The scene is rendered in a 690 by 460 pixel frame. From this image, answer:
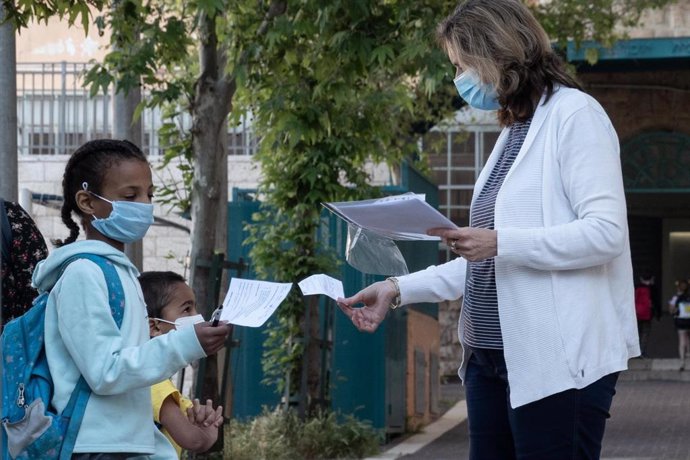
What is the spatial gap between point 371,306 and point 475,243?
2.16 feet

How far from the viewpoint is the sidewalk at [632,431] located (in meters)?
12.6

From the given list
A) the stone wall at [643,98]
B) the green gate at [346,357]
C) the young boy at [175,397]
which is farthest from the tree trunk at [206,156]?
the stone wall at [643,98]

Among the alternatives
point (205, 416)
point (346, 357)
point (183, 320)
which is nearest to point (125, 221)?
point (205, 416)

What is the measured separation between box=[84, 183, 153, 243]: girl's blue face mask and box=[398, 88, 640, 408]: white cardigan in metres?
0.95

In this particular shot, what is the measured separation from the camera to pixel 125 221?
377 cm

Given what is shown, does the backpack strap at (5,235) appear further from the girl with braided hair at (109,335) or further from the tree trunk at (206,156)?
the tree trunk at (206,156)

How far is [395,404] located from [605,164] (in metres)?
10.4

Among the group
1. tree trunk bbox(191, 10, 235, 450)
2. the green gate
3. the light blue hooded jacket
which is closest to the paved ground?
the green gate

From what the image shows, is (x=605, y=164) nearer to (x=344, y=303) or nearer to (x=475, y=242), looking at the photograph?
(x=475, y=242)

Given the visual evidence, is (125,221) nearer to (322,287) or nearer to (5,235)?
(322,287)

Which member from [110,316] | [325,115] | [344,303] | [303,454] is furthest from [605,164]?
[303,454]

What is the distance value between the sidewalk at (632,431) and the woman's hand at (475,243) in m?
8.56

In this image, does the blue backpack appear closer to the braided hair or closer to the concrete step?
the braided hair

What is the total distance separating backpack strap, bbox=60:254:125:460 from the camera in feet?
11.6
